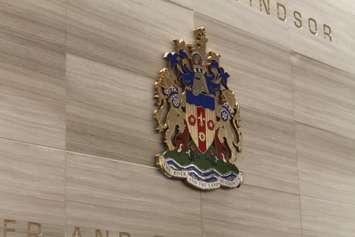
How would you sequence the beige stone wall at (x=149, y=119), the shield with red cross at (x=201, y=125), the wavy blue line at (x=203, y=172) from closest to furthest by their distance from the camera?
the beige stone wall at (x=149, y=119), the wavy blue line at (x=203, y=172), the shield with red cross at (x=201, y=125)

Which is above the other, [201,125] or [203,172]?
[201,125]

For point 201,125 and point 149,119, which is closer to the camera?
point 149,119

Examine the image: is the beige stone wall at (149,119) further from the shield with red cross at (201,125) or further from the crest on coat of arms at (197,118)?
the shield with red cross at (201,125)

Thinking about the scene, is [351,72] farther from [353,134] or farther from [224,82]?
[224,82]

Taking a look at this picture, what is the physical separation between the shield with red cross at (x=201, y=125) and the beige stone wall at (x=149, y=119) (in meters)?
0.18

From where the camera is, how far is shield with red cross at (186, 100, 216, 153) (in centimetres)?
330

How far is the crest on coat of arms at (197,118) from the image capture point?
321cm

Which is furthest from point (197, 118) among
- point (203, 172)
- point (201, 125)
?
point (203, 172)

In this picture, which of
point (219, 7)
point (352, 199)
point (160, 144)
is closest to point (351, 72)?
point (352, 199)

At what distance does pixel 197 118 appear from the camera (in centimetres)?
333

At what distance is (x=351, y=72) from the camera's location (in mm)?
4250

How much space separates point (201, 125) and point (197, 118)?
3 centimetres

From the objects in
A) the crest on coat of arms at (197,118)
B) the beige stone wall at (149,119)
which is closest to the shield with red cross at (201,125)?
the crest on coat of arms at (197,118)

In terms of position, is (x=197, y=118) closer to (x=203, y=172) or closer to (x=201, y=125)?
(x=201, y=125)
